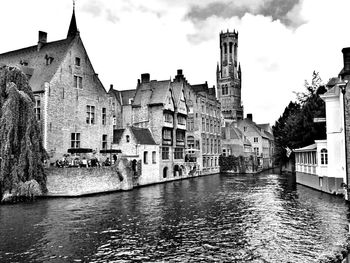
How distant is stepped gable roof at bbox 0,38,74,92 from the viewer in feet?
120

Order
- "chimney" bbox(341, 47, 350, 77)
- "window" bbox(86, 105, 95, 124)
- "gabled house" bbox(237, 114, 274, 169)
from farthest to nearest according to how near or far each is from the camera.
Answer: "gabled house" bbox(237, 114, 274, 169)
"window" bbox(86, 105, 95, 124)
"chimney" bbox(341, 47, 350, 77)

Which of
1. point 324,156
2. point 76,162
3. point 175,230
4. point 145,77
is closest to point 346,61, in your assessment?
point 324,156

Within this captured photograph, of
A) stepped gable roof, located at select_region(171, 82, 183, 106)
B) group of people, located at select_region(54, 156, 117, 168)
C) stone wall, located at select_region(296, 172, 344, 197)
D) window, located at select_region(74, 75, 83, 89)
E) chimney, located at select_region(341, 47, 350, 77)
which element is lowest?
stone wall, located at select_region(296, 172, 344, 197)

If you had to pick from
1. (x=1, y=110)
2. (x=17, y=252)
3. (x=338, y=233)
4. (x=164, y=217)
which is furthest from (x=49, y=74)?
(x=338, y=233)

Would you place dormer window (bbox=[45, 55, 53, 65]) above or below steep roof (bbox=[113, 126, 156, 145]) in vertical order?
above

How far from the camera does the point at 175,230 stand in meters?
16.9

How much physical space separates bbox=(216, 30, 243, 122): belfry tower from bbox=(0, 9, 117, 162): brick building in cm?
8697

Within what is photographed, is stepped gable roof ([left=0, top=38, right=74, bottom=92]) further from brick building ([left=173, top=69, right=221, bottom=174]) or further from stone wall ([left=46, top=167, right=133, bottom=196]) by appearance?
brick building ([left=173, top=69, right=221, bottom=174])

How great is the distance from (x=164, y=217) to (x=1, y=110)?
1688 centimetres

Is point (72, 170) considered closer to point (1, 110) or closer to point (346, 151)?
point (1, 110)

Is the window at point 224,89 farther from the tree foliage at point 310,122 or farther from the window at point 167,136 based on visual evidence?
the window at point 167,136

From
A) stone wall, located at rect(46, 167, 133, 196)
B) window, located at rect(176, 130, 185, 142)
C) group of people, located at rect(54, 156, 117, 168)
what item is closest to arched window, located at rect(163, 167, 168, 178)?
window, located at rect(176, 130, 185, 142)

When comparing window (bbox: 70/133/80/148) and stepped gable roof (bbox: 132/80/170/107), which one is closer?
window (bbox: 70/133/80/148)

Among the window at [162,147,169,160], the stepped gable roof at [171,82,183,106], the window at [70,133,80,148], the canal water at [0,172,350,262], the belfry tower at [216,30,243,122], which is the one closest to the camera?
the canal water at [0,172,350,262]
